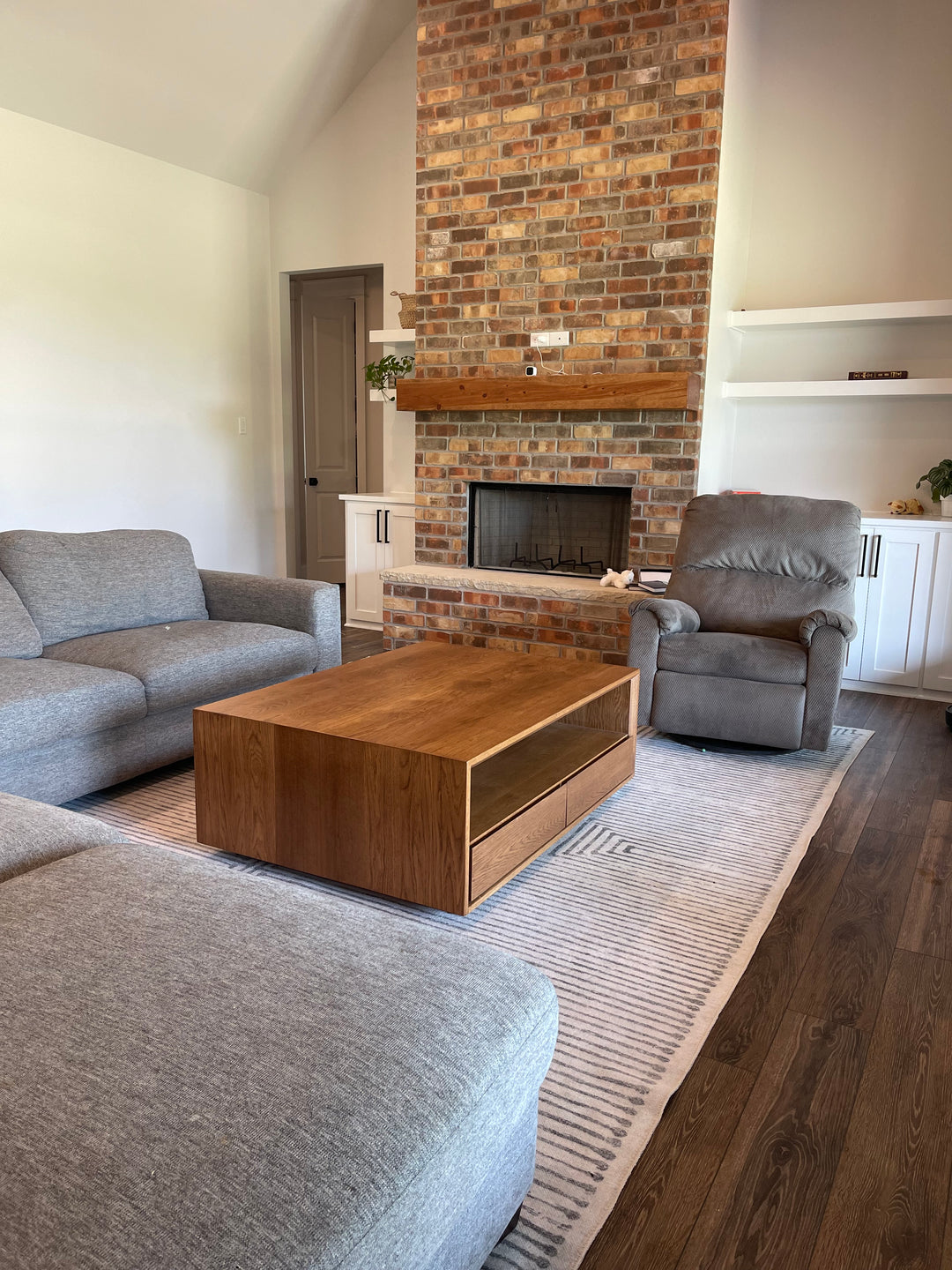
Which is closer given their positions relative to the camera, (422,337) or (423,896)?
(423,896)

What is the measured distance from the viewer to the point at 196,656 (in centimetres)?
320

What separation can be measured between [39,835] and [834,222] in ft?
15.8

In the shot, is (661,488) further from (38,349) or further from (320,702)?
(38,349)

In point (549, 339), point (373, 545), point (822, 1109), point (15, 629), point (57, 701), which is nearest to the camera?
point (822, 1109)

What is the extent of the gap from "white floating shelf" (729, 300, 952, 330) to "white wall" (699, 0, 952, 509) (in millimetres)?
115

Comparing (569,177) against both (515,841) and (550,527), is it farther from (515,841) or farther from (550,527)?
(515,841)

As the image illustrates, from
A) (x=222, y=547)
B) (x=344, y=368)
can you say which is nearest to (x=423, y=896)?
(x=222, y=547)

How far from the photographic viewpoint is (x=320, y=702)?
260 cm

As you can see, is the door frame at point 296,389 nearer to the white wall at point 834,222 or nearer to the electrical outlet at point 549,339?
the electrical outlet at point 549,339

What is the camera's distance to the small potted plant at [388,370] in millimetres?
5624

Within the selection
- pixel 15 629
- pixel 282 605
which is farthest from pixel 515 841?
pixel 15 629

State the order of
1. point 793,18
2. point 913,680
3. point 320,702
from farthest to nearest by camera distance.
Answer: point 793,18
point 913,680
point 320,702

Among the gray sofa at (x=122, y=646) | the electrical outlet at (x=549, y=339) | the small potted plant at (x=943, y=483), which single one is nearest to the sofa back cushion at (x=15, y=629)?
the gray sofa at (x=122, y=646)

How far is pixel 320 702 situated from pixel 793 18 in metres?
4.51
